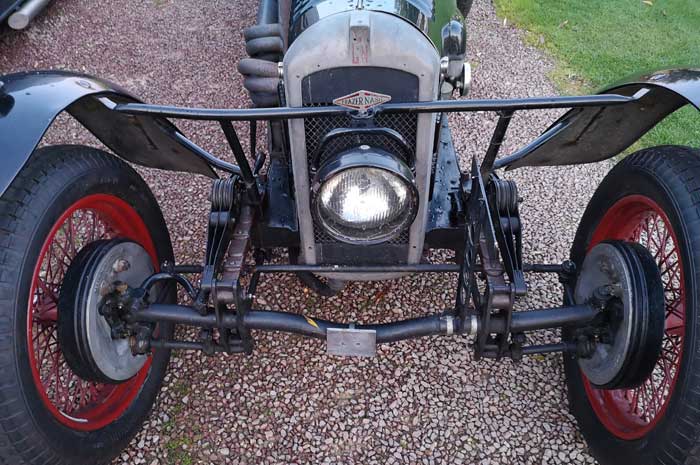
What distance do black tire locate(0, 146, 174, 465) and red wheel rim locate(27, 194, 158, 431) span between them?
0.02 meters

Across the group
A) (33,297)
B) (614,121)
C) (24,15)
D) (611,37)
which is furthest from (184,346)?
(611,37)

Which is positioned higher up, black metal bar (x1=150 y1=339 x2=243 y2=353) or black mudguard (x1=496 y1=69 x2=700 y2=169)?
black mudguard (x1=496 y1=69 x2=700 y2=169)

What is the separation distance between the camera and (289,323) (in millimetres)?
1884

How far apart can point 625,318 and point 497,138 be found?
0.74 metres

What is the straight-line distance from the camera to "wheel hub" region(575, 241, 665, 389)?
1780mm

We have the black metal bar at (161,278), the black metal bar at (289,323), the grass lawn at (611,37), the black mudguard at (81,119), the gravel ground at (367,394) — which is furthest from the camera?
the grass lawn at (611,37)

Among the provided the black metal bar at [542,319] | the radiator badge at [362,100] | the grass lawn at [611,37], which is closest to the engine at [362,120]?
the radiator badge at [362,100]

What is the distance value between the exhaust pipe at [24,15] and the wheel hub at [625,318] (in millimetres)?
4619

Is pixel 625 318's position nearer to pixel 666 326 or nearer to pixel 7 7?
pixel 666 326

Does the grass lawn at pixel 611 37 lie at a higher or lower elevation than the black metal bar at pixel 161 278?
higher

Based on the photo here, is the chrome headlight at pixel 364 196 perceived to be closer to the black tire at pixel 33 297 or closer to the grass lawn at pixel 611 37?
the black tire at pixel 33 297

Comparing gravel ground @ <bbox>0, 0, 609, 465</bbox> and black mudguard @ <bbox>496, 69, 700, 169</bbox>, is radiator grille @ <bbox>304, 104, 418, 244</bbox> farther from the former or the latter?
gravel ground @ <bbox>0, 0, 609, 465</bbox>

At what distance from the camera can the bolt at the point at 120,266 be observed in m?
2.03

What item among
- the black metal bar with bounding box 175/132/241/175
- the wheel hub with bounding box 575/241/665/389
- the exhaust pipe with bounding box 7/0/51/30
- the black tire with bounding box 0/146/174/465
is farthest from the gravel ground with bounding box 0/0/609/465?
the exhaust pipe with bounding box 7/0/51/30
